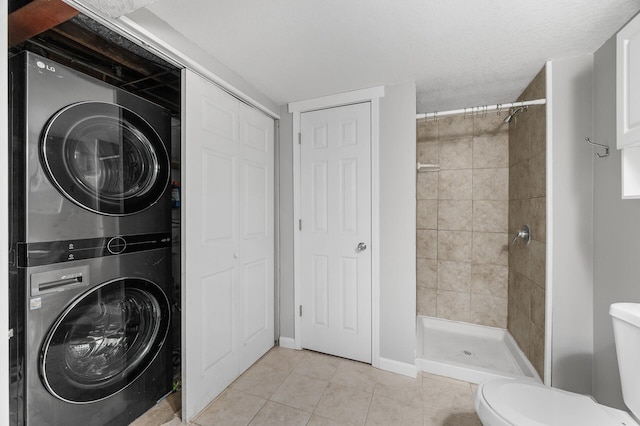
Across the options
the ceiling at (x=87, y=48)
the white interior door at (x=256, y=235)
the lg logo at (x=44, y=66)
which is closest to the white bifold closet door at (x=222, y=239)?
the white interior door at (x=256, y=235)

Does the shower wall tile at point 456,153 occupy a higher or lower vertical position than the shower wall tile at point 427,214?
higher

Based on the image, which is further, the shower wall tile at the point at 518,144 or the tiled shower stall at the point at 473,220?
the tiled shower stall at the point at 473,220

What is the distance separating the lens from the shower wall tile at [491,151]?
2.51m

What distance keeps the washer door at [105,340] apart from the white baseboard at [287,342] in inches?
41.1

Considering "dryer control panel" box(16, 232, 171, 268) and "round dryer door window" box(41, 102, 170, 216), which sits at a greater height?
"round dryer door window" box(41, 102, 170, 216)

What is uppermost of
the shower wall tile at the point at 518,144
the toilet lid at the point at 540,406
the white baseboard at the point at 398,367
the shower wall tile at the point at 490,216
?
the shower wall tile at the point at 518,144

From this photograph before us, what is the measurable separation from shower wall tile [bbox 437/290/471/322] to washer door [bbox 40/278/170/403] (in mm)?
2448

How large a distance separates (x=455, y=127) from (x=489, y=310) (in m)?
1.79

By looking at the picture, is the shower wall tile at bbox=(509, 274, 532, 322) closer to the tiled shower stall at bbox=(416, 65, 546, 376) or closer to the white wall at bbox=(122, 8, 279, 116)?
the tiled shower stall at bbox=(416, 65, 546, 376)

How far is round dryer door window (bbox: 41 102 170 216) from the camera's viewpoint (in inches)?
46.0

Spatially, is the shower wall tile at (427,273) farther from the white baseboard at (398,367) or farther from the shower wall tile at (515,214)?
the white baseboard at (398,367)

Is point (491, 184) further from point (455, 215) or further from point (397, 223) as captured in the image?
point (397, 223)

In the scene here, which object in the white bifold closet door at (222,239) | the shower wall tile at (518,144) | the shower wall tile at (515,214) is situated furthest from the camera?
the shower wall tile at (515,214)

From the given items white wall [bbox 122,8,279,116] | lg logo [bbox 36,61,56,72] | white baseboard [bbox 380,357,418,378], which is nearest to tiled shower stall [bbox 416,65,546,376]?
white baseboard [bbox 380,357,418,378]
